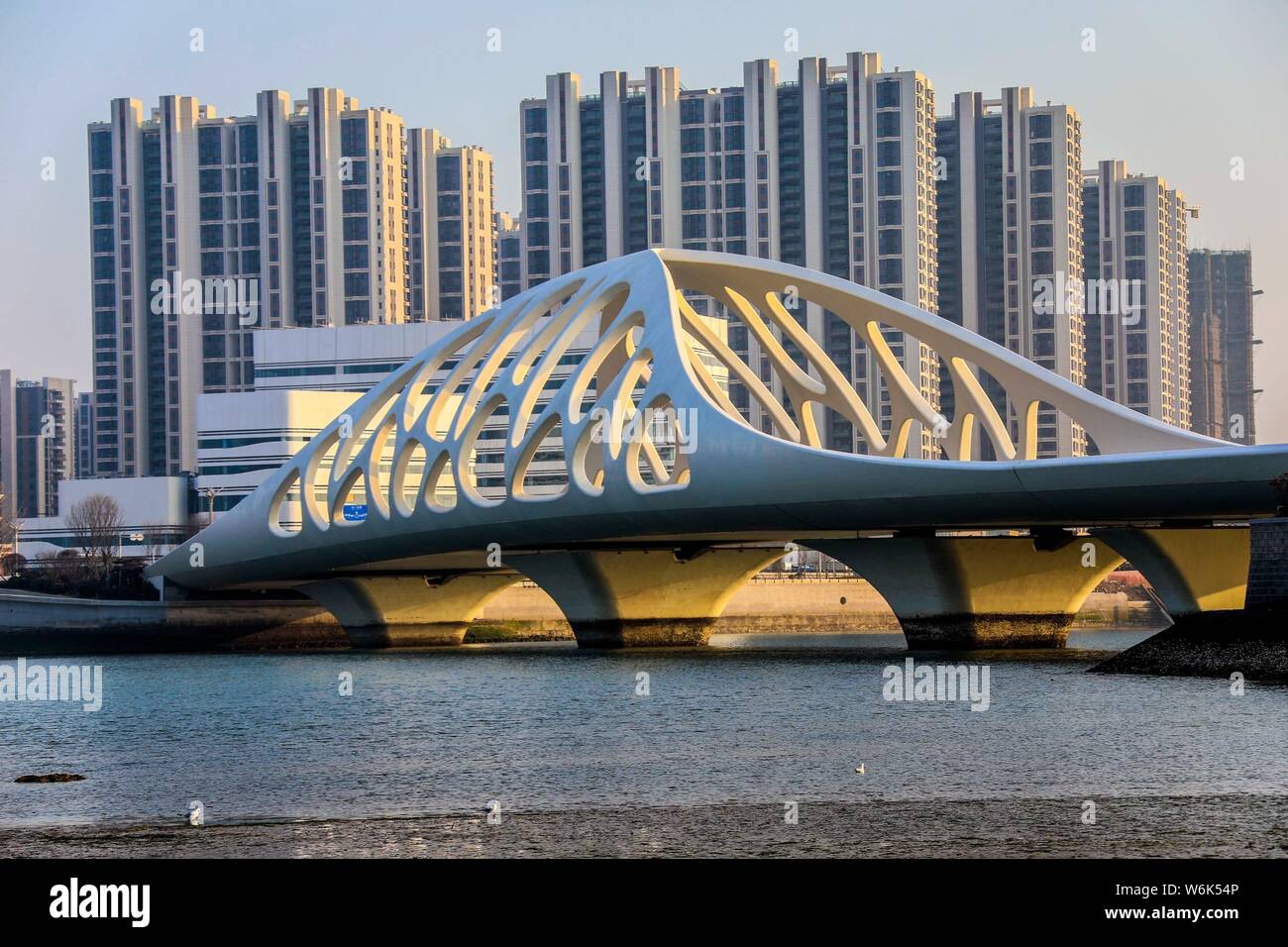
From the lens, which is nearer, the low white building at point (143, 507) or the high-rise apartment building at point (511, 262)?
the low white building at point (143, 507)

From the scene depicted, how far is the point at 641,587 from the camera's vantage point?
7194 centimetres

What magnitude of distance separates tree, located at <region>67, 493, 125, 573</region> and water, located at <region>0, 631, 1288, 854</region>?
67.7 metres

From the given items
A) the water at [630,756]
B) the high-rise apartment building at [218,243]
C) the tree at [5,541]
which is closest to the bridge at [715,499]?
the water at [630,756]

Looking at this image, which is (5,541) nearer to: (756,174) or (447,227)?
(447,227)

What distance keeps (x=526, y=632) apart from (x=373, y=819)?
6764 centimetres

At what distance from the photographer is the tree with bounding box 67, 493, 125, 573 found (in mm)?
119125

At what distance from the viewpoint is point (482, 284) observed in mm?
189625

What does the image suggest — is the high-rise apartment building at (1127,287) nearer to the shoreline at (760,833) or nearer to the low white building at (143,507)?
the low white building at (143,507)

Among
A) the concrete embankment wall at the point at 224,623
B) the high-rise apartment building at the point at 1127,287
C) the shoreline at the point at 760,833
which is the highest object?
the high-rise apartment building at the point at 1127,287

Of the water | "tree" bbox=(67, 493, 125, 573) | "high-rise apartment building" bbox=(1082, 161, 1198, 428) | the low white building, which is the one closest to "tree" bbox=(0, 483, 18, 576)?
the low white building

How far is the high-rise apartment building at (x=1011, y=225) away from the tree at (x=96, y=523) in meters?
75.0

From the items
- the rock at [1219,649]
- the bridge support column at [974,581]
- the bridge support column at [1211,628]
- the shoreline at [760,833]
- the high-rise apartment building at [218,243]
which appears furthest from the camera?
the high-rise apartment building at [218,243]

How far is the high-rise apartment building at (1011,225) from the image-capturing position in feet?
555
